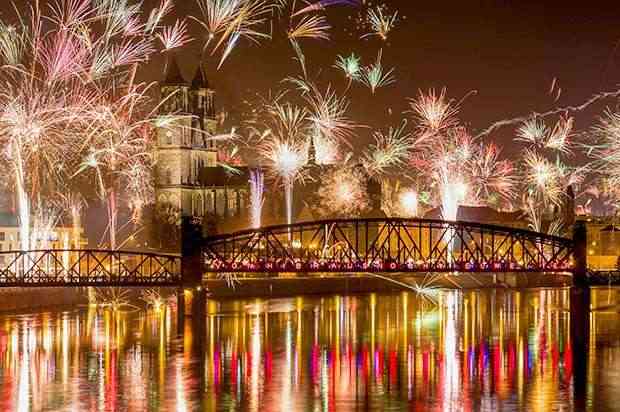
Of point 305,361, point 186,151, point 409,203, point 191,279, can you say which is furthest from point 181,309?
point 186,151

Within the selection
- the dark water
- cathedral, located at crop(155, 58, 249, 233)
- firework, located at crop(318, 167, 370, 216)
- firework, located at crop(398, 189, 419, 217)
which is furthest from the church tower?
the dark water

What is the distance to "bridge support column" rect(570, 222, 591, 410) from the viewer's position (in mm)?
61206

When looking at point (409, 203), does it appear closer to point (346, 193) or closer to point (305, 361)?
point (346, 193)

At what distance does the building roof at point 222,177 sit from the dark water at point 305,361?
81900 millimetres

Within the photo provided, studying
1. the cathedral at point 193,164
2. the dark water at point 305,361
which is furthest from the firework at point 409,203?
the dark water at point 305,361

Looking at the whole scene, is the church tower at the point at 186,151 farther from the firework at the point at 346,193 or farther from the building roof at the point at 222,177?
the firework at the point at 346,193

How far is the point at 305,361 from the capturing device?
70812 millimetres

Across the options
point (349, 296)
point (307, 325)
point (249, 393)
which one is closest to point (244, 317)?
point (307, 325)

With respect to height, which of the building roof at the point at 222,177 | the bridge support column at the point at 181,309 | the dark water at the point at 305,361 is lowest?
the dark water at the point at 305,361

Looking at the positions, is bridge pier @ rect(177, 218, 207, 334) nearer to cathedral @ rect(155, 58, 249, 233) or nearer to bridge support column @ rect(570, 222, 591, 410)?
bridge support column @ rect(570, 222, 591, 410)

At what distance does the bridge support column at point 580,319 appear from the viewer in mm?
61206

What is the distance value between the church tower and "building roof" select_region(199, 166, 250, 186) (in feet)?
3.09

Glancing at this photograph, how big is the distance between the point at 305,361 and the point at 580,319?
30.8 meters

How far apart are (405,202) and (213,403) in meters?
109
